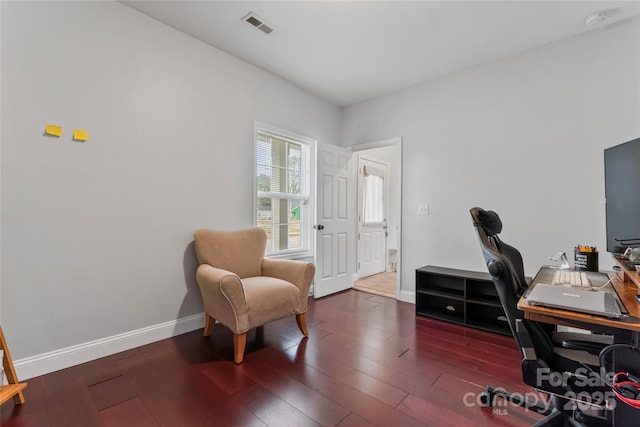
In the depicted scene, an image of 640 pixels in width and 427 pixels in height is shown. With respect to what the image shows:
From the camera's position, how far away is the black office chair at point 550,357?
105cm

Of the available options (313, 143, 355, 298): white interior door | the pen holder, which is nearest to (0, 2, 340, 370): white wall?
(313, 143, 355, 298): white interior door

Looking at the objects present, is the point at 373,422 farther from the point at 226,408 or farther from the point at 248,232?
the point at 248,232

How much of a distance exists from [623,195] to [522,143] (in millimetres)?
1407

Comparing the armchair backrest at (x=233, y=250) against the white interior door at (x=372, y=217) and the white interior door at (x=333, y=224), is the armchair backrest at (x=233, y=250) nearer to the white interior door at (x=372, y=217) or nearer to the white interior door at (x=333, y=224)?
the white interior door at (x=333, y=224)

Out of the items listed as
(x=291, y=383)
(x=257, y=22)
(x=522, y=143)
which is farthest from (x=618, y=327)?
(x=257, y=22)

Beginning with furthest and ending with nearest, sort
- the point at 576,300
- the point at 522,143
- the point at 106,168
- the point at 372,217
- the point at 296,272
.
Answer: the point at 372,217 → the point at 522,143 → the point at 296,272 → the point at 106,168 → the point at 576,300

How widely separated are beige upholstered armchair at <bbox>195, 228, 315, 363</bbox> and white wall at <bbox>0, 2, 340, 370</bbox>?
0.26 metres

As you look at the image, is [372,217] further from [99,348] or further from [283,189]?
[99,348]

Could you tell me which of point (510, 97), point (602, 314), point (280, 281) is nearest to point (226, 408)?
point (280, 281)

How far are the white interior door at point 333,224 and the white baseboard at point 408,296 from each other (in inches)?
31.0

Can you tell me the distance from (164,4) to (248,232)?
196cm

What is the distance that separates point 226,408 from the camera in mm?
1560

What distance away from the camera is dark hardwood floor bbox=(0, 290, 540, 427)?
1484 millimetres

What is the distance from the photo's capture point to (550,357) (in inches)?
45.4
